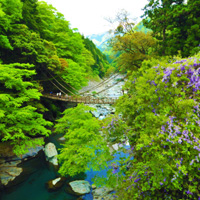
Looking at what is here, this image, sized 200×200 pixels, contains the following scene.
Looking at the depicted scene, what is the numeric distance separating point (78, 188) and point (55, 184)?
1248 mm

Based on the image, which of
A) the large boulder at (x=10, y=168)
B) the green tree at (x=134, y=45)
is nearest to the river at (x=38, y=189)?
the large boulder at (x=10, y=168)

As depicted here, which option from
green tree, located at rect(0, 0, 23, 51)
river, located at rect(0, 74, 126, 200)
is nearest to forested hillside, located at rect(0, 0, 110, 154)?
green tree, located at rect(0, 0, 23, 51)

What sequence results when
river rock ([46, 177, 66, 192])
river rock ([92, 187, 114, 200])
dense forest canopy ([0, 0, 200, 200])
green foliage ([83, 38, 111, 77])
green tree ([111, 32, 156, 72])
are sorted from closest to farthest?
1. dense forest canopy ([0, 0, 200, 200])
2. river rock ([92, 187, 114, 200])
3. river rock ([46, 177, 66, 192])
4. green tree ([111, 32, 156, 72])
5. green foliage ([83, 38, 111, 77])

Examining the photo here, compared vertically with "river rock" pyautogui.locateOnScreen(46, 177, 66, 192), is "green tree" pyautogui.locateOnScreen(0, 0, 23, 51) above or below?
above

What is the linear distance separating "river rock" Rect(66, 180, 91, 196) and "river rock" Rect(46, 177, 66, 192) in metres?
0.49

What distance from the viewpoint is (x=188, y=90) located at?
2688mm

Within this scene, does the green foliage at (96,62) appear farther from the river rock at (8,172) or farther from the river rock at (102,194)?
the river rock at (102,194)

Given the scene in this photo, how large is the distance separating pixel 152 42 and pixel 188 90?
767cm

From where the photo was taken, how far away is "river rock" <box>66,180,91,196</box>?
5.82m

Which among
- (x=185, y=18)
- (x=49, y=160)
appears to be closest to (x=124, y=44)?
(x=185, y=18)

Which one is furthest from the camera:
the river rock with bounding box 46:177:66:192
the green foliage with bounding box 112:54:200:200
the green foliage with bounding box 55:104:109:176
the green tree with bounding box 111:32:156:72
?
the green tree with bounding box 111:32:156:72

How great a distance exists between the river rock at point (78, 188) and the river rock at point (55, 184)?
1.61ft

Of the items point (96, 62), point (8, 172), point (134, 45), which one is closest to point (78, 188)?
point (8, 172)

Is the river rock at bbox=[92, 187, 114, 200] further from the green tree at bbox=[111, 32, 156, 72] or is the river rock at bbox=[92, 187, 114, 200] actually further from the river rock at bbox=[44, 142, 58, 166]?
the green tree at bbox=[111, 32, 156, 72]
